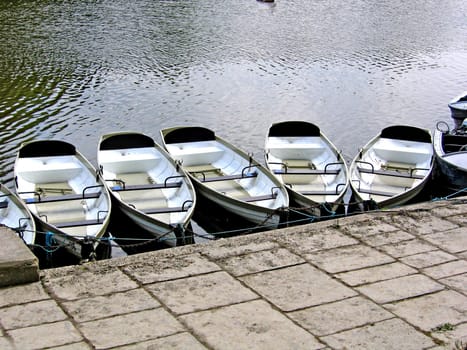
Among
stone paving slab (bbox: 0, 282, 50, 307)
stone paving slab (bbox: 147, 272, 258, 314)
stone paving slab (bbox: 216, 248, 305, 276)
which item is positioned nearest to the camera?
stone paving slab (bbox: 0, 282, 50, 307)

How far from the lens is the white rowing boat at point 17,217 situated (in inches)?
421

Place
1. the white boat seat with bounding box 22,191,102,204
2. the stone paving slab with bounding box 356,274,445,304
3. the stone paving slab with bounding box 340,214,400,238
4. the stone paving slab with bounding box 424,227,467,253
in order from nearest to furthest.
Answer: the stone paving slab with bounding box 356,274,445,304, the stone paving slab with bounding box 424,227,467,253, the stone paving slab with bounding box 340,214,400,238, the white boat seat with bounding box 22,191,102,204

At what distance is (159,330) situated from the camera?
6418 millimetres

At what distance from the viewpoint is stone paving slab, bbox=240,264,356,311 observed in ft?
23.3

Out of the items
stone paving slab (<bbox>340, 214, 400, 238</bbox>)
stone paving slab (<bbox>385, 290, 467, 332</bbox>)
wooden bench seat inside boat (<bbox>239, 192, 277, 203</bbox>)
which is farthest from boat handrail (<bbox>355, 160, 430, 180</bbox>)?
stone paving slab (<bbox>385, 290, 467, 332</bbox>)

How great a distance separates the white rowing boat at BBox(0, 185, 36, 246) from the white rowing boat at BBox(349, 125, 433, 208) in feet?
20.1

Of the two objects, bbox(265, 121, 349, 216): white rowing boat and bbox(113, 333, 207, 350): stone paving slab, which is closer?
bbox(113, 333, 207, 350): stone paving slab

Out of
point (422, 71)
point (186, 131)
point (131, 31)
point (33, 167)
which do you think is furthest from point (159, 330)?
point (131, 31)

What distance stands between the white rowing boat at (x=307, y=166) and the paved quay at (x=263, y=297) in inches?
135

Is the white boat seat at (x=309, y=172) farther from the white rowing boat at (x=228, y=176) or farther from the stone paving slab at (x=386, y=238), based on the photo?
the stone paving slab at (x=386, y=238)

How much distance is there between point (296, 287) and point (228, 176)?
6406 mm

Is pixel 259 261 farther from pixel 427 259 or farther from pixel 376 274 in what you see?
pixel 427 259

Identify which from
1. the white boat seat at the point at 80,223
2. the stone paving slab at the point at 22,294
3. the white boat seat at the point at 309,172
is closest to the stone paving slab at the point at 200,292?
the stone paving slab at the point at 22,294

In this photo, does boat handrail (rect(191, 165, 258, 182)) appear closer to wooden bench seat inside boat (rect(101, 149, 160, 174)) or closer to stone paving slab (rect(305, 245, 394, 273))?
wooden bench seat inside boat (rect(101, 149, 160, 174))
